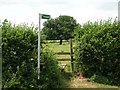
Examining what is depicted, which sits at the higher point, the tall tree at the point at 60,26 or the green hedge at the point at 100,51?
the tall tree at the point at 60,26

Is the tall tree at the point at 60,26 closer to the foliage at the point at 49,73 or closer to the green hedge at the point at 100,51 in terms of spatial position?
the green hedge at the point at 100,51

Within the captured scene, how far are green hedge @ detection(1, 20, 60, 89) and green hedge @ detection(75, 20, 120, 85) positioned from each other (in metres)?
1.97

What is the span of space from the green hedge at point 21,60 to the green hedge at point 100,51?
6.46ft

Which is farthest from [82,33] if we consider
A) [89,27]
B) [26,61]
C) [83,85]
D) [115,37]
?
[26,61]

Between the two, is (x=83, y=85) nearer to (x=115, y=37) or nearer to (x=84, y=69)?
(x=84, y=69)

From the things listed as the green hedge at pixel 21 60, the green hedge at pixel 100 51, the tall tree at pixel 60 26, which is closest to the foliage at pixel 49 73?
the green hedge at pixel 21 60

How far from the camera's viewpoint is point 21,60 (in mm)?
9953

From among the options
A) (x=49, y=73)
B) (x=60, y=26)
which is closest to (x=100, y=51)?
(x=49, y=73)

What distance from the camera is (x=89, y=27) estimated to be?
11875 millimetres

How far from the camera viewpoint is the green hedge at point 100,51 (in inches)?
453

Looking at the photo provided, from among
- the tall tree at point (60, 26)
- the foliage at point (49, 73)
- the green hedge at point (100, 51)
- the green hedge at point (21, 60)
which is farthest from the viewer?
the tall tree at point (60, 26)

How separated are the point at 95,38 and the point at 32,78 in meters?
3.21

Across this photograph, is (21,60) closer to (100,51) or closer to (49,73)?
(49,73)

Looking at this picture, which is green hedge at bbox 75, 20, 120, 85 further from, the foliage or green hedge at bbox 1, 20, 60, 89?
green hedge at bbox 1, 20, 60, 89
